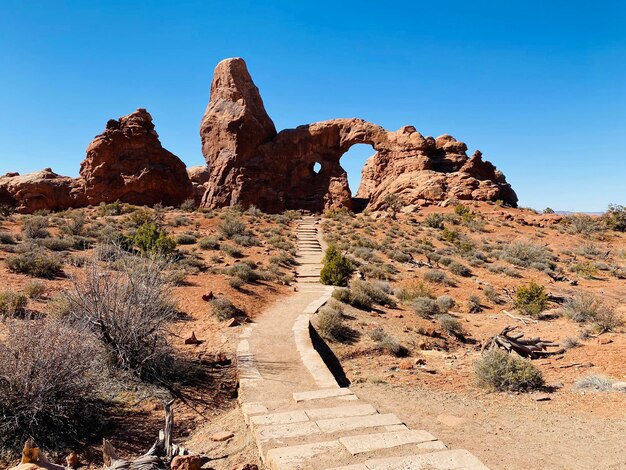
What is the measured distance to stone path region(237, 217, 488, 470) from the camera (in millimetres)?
3824

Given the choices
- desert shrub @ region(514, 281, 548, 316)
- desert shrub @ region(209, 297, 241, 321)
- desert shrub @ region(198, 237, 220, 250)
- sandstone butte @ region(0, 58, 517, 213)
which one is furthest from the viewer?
sandstone butte @ region(0, 58, 517, 213)

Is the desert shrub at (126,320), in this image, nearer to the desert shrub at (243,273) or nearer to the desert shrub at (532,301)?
the desert shrub at (243,273)

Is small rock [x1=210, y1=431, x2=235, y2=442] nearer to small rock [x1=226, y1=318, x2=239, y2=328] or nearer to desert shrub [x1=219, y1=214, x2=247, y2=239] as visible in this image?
small rock [x1=226, y1=318, x2=239, y2=328]

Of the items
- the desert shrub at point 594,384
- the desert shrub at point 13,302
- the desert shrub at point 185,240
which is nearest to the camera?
the desert shrub at point 594,384

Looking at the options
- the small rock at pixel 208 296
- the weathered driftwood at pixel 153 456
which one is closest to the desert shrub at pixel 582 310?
the small rock at pixel 208 296

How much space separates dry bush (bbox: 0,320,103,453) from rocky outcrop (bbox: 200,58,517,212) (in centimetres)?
3437

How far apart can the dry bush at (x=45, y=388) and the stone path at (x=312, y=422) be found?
83.0 inches

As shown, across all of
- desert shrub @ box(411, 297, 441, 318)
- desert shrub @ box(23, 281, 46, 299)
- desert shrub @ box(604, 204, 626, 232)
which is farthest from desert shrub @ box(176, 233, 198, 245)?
desert shrub @ box(604, 204, 626, 232)

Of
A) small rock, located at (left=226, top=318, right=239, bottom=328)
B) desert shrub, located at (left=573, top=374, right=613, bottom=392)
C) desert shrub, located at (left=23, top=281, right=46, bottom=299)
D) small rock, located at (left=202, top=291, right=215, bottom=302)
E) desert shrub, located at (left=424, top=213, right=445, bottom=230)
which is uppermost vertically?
desert shrub, located at (left=424, top=213, right=445, bottom=230)

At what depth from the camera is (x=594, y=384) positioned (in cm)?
648

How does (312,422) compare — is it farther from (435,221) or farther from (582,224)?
(582,224)

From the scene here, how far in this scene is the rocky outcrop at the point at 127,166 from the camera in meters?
34.2

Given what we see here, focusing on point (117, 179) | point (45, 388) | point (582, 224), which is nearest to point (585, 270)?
point (582, 224)

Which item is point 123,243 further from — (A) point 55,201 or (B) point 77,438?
(A) point 55,201
